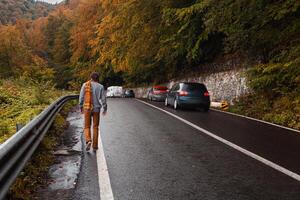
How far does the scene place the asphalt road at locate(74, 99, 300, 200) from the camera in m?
5.46

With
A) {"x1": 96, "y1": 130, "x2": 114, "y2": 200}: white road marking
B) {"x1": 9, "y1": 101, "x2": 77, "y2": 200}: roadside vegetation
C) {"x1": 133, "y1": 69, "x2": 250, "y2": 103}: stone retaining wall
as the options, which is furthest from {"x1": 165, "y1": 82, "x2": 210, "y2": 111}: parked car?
{"x1": 96, "y1": 130, "x2": 114, "y2": 200}: white road marking

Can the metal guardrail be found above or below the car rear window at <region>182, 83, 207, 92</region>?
below

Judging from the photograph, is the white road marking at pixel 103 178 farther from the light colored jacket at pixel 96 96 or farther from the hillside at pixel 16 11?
the hillside at pixel 16 11

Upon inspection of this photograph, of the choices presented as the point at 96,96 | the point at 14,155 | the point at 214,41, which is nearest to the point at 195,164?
the point at 96,96

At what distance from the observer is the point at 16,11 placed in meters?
140

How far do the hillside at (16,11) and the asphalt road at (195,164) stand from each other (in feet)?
424

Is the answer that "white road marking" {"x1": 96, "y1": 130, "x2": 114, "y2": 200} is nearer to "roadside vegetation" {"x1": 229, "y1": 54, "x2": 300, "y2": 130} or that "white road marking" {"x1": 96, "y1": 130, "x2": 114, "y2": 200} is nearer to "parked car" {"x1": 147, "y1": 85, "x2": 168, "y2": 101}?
"roadside vegetation" {"x1": 229, "y1": 54, "x2": 300, "y2": 130}

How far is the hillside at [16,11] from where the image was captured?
434ft

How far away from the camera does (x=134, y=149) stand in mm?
8555

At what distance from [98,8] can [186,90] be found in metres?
41.9

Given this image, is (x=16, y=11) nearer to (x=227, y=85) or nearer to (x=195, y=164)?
(x=227, y=85)

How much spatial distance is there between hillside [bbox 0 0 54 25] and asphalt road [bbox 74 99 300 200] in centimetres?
12936

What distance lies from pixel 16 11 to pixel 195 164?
146 metres

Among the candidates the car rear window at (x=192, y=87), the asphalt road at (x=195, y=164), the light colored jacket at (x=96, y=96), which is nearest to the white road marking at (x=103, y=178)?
the asphalt road at (x=195, y=164)
